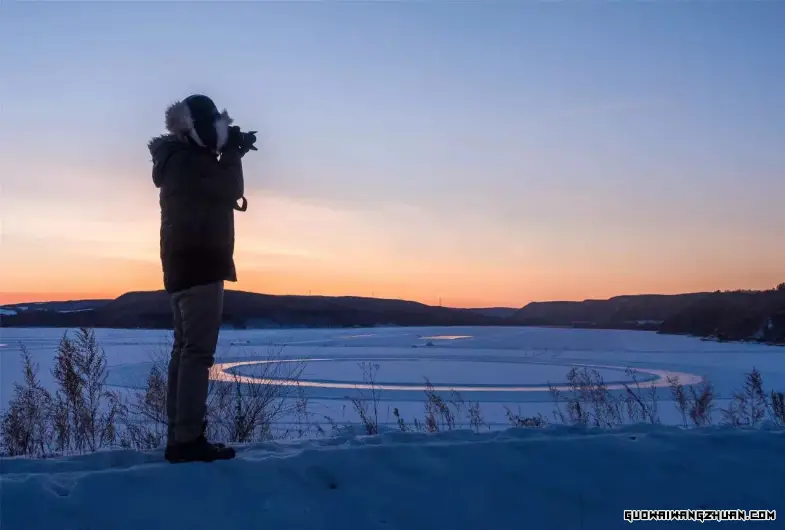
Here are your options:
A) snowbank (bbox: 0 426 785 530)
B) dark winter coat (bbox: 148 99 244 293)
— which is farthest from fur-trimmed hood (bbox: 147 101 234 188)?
snowbank (bbox: 0 426 785 530)

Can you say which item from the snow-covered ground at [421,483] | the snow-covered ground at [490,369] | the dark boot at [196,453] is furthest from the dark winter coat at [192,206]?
the snow-covered ground at [490,369]

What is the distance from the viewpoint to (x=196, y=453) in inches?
116

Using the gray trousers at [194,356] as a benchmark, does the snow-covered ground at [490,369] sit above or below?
below

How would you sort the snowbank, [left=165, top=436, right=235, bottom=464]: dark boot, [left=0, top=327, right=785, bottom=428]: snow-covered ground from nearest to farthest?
the snowbank < [left=165, top=436, right=235, bottom=464]: dark boot < [left=0, top=327, right=785, bottom=428]: snow-covered ground

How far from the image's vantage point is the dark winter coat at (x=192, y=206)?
3.07 meters

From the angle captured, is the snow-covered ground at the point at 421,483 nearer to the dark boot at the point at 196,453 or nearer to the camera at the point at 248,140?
the dark boot at the point at 196,453

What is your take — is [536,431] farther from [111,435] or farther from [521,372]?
[521,372]

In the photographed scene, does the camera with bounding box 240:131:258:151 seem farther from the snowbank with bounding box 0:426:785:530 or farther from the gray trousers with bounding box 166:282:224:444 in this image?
the snowbank with bounding box 0:426:785:530

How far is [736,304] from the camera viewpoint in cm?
4962

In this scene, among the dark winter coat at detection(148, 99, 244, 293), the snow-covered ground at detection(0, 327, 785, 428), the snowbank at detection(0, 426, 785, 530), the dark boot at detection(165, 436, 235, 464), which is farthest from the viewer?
the snow-covered ground at detection(0, 327, 785, 428)

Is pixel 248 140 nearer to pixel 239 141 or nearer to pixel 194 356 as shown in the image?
pixel 239 141

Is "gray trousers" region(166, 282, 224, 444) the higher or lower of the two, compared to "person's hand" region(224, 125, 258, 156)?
lower

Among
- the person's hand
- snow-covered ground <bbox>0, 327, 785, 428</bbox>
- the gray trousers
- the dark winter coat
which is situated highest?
the person's hand

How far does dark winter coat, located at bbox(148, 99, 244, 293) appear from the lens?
307 cm
